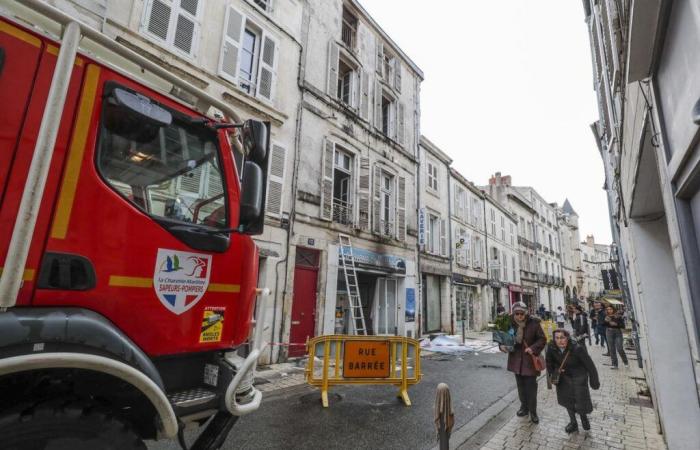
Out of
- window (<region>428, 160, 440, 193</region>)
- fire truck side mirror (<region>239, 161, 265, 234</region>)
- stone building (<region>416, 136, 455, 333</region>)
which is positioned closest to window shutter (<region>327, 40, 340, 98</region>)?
stone building (<region>416, 136, 455, 333</region>)

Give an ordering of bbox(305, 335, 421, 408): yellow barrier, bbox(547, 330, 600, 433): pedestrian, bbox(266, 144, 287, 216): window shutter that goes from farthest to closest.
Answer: bbox(266, 144, 287, 216): window shutter → bbox(305, 335, 421, 408): yellow barrier → bbox(547, 330, 600, 433): pedestrian

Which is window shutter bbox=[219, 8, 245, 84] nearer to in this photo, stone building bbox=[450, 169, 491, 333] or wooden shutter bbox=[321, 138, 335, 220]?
wooden shutter bbox=[321, 138, 335, 220]

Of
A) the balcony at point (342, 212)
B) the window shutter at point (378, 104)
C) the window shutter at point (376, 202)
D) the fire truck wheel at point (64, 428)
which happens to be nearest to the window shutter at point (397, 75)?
the window shutter at point (378, 104)

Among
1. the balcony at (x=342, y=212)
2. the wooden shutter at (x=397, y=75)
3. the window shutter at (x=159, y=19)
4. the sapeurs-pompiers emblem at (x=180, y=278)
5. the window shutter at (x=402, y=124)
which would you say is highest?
the wooden shutter at (x=397, y=75)

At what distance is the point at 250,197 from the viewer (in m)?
2.40

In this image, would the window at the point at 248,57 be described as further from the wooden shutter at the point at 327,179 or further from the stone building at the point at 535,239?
the stone building at the point at 535,239

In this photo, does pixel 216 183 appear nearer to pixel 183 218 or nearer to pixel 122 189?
pixel 183 218

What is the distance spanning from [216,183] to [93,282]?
106 cm

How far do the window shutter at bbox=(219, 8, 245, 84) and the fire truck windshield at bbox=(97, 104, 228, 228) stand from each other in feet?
22.6

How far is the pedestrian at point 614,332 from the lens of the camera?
897 centimetres

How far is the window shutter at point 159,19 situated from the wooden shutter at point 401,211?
30.5 ft

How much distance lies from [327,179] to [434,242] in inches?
321

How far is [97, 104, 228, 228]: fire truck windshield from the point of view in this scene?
209 centimetres

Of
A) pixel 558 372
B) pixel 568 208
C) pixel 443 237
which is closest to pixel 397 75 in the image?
pixel 443 237
